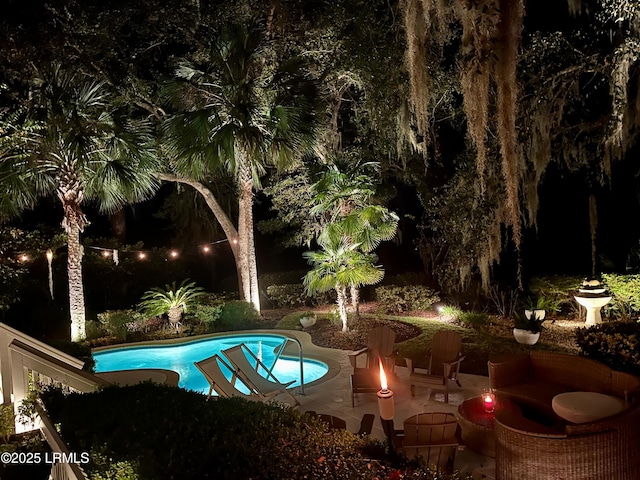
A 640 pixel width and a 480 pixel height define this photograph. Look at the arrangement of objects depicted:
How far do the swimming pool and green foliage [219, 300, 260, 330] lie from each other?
2.52 feet

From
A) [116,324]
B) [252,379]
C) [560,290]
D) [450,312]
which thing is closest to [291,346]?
[252,379]

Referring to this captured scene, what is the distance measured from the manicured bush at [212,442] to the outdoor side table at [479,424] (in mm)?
1552

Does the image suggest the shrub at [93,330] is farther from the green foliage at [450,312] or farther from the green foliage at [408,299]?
the green foliage at [450,312]

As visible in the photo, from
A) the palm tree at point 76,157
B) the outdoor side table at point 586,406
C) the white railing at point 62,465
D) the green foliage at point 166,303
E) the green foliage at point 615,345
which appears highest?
the palm tree at point 76,157

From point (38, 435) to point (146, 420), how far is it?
7.47ft

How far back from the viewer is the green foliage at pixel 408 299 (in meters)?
11.9

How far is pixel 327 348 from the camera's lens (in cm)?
893

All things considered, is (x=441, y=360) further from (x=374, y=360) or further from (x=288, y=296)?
(x=288, y=296)

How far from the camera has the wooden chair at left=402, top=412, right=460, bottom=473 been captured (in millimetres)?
3971

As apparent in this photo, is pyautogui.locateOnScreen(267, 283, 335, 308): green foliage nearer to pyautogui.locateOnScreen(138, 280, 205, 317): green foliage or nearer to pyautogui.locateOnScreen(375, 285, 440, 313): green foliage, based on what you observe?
pyautogui.locateOnScreen(375, 285, 440, 313): green foliage

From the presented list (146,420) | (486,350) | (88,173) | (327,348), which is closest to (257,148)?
(88,173)

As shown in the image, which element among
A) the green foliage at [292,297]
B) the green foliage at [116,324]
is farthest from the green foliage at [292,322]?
the green foliage at [116,324]

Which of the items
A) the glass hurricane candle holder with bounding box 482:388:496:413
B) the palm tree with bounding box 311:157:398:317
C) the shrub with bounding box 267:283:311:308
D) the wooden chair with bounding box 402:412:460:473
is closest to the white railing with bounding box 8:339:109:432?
the wooden chair with bounding box 402:412:460:473

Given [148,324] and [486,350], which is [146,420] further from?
[148,324]
